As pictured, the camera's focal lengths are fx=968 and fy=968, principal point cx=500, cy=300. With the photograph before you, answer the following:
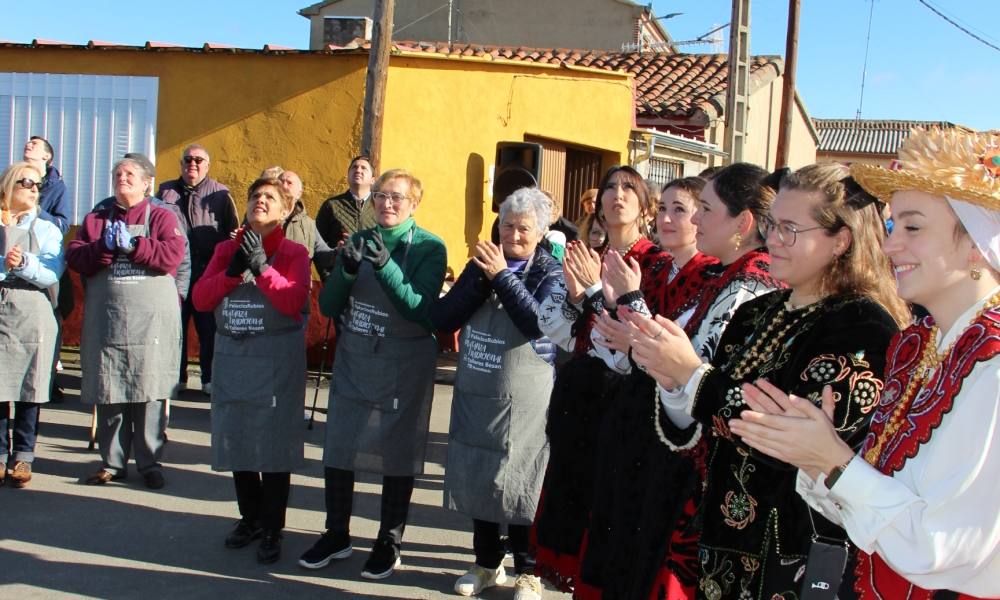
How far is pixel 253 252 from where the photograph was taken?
4.86m

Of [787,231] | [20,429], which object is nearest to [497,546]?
[787,231]

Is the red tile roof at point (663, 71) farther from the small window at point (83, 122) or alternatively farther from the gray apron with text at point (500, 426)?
the gray apron with text at point (500, 426)

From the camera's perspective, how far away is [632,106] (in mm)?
15039

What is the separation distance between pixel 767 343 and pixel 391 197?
8.61 feet

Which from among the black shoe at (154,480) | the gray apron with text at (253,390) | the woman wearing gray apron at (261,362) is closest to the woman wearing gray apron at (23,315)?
the black shoe at (154,480)

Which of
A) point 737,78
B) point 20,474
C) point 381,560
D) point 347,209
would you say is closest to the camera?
point 381,560

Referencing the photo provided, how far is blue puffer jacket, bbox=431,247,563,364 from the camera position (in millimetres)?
4434

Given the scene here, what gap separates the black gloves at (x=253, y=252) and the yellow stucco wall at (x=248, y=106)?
598 cm

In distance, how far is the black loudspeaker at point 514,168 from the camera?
1086 centimetres

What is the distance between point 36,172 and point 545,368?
11.9ft

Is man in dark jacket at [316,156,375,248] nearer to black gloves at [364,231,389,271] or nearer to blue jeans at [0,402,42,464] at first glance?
blue jeans at [0,402,42,464]

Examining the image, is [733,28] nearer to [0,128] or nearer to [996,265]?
[0,128]

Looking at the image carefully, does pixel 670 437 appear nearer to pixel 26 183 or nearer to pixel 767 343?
pixel 767 343

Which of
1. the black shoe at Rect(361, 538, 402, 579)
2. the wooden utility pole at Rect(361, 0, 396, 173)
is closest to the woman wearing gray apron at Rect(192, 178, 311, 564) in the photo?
the black shoe at Rect(361, 538, 402, 579)
